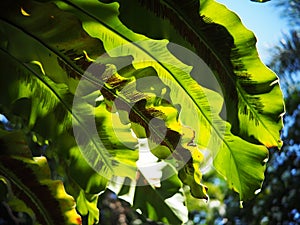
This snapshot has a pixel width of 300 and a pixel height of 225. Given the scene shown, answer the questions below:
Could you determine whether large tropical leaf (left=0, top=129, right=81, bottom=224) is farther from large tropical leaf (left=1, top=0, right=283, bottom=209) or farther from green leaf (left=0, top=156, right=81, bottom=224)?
large tropical leaf (left=1, top=0, right=283, bottom=209)

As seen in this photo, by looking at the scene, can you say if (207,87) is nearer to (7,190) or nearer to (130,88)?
(130,88)

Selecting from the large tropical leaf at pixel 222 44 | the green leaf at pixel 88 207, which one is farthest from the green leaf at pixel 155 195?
the large tropical leaf at pixel 222 44

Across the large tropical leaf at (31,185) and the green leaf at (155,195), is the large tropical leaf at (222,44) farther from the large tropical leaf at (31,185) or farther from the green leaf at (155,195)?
the large tropical leaf at (31,185)

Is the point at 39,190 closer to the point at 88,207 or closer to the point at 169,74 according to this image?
the point at 88,207

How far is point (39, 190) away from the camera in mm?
1162

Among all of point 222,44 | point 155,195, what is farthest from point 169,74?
point 155,195

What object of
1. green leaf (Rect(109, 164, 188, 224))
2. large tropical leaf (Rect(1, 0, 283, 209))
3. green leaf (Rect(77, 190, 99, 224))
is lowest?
green leaf (Rect(77, 190, 99, 224))

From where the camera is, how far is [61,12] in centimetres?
92

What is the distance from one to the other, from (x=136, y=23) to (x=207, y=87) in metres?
0.15

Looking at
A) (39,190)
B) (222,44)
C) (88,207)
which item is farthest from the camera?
(88,207)

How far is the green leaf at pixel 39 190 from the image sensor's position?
3.77 feet

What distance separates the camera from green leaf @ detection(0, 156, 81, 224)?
1148 millimetres

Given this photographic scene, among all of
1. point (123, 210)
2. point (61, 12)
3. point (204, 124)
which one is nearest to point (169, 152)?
point (204, 124)

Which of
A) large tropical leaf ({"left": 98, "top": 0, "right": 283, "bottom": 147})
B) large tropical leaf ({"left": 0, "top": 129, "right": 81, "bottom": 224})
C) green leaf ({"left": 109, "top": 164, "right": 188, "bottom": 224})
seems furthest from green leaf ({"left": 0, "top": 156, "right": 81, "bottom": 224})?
large tropical leaf ({"left": 98, "top": 0, "right": 283, "bottom": 147})
